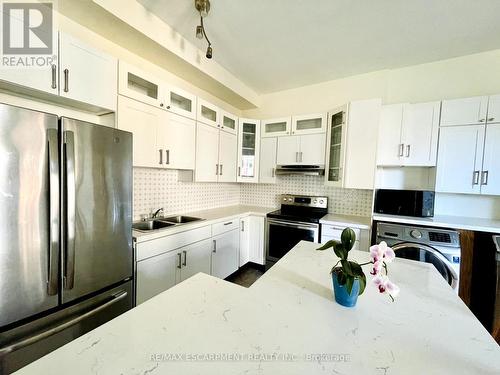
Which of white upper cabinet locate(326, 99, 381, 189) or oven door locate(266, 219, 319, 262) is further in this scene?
oven door locate(266, 219, 319, 262)

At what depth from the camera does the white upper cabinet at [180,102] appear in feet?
6.98

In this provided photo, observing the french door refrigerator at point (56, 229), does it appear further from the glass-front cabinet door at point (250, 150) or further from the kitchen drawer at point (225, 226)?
the glass-front cabinet door at point (250, 150)

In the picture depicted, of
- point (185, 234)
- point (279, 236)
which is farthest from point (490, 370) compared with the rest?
point (279, 236)

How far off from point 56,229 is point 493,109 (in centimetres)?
369

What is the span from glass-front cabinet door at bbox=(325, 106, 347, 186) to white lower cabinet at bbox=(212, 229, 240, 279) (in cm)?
150

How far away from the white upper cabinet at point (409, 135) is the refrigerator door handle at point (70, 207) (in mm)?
2833

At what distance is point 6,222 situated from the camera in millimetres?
1001

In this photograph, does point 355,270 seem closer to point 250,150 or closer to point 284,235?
point 284,235

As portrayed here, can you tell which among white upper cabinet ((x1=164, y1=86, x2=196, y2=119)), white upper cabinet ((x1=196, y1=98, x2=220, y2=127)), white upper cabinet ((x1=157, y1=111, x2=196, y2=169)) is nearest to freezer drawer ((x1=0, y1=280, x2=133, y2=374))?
white upper cabinet ((x1=157, y1=111, x2=196, y2=169))

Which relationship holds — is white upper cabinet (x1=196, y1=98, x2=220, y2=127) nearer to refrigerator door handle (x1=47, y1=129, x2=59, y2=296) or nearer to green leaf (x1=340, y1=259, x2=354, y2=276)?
refrigerator door handle (x1=47, y1=129, x2=59, y2=296)

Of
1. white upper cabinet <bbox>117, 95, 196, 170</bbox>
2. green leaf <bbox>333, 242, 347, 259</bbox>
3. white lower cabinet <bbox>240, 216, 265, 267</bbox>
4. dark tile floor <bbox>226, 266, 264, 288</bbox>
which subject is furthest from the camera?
white lower cabinet <bbox>240, 216, 265, 267</bbox>

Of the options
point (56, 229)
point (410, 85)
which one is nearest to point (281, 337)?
point (56, 229)

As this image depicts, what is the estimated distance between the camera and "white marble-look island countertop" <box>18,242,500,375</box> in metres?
0.55

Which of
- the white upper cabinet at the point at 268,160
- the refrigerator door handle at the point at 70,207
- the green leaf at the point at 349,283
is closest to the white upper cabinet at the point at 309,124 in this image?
the white upper cabinet at the point at 268,160
